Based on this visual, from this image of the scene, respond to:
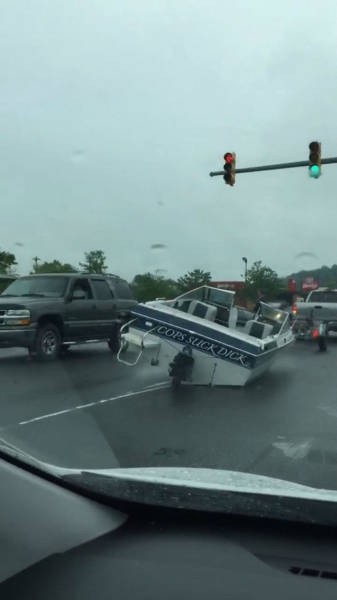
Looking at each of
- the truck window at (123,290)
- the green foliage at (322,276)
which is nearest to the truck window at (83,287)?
the truck window at (123,290)

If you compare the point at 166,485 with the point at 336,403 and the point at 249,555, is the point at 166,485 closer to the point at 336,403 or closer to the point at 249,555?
the point at 249,555

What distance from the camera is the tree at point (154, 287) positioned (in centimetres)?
1433

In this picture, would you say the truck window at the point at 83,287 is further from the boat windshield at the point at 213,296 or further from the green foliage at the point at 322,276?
the green foliage at the point at 322,276

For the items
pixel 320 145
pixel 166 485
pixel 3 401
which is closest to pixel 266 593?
pixel 166 485

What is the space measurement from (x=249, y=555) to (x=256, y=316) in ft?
40.3

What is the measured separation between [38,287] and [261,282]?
17.2 ft

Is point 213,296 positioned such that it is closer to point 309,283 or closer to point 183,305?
point 183,305

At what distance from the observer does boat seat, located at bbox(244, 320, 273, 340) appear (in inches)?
544

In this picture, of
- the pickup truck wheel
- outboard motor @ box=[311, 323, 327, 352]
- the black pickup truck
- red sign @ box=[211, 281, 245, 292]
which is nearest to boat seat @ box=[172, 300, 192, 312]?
red sign @ box=[211, 281, 245, 292]

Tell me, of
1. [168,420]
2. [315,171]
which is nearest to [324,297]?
[315,171]

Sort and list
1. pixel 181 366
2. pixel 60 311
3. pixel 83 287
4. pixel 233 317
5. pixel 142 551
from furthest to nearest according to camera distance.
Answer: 1. pixel 83 287
2. pixel 60 311
3. pixel 233 317
4. pixel 181 366
5. pixel 142 551

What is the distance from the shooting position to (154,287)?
14.3 meters

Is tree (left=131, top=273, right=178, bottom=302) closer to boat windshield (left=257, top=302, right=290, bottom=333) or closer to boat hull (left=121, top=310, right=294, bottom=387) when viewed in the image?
boat windshield (left=257, top=302, right=290, bottom=333)

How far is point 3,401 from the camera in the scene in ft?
33.9
